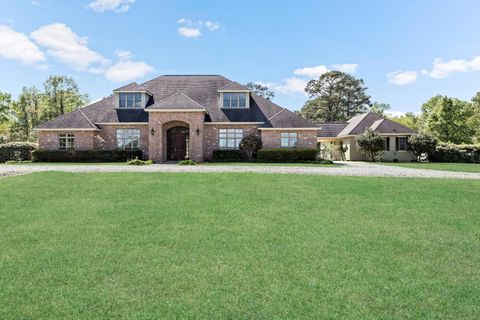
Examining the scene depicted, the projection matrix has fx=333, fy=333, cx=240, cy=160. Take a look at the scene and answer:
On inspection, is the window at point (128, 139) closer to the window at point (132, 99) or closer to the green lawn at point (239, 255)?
the window at point (132, 99)

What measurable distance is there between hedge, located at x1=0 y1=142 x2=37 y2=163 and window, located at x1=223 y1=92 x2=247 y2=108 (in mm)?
16880

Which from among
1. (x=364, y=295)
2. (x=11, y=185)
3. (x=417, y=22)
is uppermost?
(x=417, y=22)

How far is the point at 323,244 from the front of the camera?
5.51 metres

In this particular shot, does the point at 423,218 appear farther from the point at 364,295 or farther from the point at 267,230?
the point at 364,295

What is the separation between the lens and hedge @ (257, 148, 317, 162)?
1001 inches

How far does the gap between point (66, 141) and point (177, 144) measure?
8.93 metres

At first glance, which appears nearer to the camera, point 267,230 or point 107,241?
point 107,241

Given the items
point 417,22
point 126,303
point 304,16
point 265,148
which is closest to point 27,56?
point 265,148

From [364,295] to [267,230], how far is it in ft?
8.63

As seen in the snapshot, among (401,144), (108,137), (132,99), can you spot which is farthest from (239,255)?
(401,144)

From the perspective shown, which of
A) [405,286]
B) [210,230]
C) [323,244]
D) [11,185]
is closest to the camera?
[405,286]

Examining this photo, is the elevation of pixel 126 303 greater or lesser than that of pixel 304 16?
lesser

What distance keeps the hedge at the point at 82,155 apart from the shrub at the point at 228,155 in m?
6.61

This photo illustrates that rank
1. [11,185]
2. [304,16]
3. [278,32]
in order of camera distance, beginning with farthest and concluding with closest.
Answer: [278,32] → [304,16] → [11,185]
